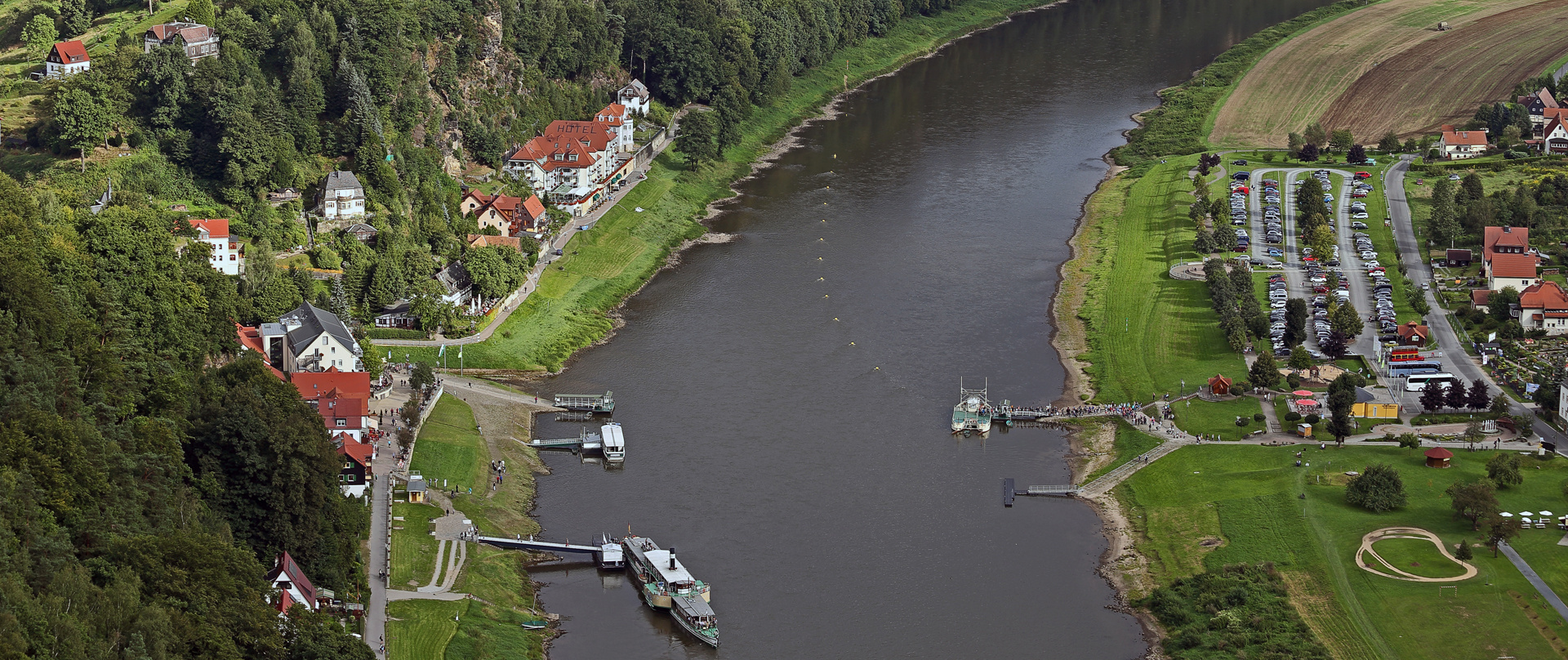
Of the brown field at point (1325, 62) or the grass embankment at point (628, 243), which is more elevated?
the brown field at point (1325, 62)

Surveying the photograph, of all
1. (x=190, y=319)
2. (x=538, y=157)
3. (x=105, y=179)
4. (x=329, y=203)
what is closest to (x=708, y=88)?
(x=538, y=157)

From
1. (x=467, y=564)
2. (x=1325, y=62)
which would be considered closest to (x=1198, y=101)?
(x=1325, y=62)

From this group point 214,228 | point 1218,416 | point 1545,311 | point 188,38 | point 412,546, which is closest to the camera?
point 412,546

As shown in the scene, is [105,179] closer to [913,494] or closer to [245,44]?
[245,44]

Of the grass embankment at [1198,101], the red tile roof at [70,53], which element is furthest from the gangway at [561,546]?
the grass embankment at [1198,101]

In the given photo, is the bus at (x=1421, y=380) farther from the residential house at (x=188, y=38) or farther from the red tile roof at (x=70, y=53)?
the red tile roof at (x=70, y=53)

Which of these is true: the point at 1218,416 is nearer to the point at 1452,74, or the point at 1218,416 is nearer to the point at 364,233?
the point at 364,233

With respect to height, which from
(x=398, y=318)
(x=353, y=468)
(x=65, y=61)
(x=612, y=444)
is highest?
(x=65, y=61)
